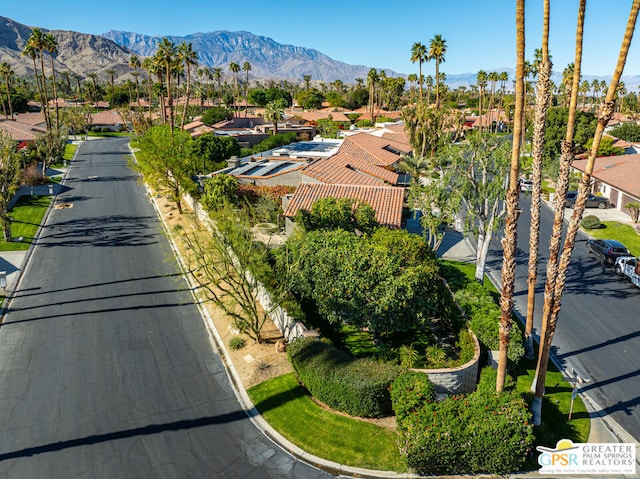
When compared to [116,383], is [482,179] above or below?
above

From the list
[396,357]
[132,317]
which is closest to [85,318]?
[132,317]

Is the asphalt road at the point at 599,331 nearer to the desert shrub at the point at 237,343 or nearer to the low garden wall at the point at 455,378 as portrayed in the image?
the low garden wall at the point at 455,378

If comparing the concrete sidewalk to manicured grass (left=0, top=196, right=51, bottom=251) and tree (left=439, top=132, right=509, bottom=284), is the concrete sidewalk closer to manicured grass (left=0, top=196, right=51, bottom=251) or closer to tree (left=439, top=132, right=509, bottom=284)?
tree (left=439, top=132, right=509, bottom=284)

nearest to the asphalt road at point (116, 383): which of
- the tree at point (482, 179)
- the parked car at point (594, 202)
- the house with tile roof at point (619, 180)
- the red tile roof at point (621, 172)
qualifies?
the tree at point (482, 179)

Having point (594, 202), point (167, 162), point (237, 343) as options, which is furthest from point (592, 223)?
point (167, 162)

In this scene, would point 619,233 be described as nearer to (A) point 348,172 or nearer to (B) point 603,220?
(B) point 603,220
